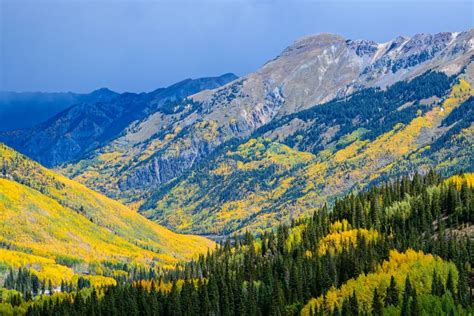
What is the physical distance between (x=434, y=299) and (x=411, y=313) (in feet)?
32.8

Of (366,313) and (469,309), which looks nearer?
(469,309)

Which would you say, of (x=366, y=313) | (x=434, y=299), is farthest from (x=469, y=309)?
(x=366, y=313)

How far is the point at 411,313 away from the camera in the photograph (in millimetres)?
190250

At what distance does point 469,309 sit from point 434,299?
1267 centimetres

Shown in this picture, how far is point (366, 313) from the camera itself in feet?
651

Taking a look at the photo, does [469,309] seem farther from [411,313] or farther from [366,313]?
[366,313]

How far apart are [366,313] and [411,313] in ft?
41.4

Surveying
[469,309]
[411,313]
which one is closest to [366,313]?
[411,313]

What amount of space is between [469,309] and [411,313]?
1351cm

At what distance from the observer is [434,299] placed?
197 metres
